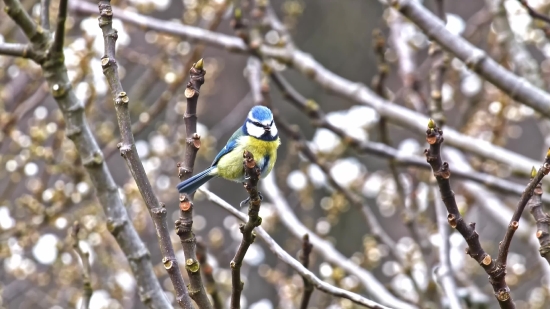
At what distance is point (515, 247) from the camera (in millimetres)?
6645

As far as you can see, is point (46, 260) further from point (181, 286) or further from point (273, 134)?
point (181, 286)

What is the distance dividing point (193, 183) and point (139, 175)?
0.31m

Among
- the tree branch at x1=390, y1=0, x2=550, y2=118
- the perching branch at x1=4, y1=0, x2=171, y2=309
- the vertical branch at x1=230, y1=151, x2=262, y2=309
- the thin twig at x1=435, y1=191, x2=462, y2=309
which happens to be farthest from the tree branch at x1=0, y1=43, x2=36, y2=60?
the thin twig at x1=435, y1=191, x2=462, y2=309

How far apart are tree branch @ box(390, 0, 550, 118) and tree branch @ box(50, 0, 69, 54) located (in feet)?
3.72

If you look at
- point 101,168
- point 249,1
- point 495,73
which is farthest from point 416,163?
point 101,168

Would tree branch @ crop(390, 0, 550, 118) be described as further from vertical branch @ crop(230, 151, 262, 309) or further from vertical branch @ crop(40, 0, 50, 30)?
vertical branch @ crop(230, 151, 262, 309)

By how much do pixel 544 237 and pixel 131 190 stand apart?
90.7 inches

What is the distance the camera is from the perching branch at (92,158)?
1.45 metres

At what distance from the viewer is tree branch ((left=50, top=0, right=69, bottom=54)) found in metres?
1.48

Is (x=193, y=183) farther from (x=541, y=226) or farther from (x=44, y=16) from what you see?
(x=541, y=226)

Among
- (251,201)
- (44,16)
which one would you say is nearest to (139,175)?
(251,201)

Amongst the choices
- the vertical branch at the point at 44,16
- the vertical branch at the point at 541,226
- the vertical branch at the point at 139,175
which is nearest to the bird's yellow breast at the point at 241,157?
the vertical branch at the point at 139,175

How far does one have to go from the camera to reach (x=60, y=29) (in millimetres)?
1506

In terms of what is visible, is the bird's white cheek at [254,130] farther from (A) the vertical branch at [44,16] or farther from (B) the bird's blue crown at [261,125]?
(A) the vertical branch at [44,16]
